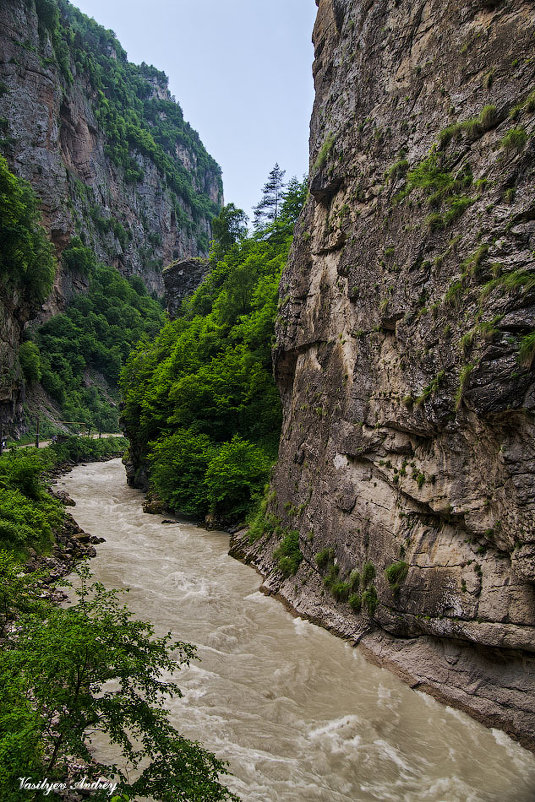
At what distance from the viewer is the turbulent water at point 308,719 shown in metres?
6.31

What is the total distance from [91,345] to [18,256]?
3358 cm

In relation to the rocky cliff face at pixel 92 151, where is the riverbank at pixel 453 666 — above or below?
below

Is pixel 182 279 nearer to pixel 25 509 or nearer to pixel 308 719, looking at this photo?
pixel 25 509

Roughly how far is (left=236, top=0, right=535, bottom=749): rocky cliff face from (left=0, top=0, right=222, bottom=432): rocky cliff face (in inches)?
1043

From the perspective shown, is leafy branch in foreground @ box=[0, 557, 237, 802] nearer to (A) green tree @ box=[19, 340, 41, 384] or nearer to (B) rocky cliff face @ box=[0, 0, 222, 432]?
(B) rocky cliff face @ box=[0, 0, 222, 432]

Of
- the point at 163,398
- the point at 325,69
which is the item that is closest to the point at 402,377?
the point at 325,69

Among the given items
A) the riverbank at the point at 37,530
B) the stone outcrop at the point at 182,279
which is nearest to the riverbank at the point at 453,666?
the riverbank at the point at 37,530

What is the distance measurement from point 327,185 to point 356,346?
6.34 m

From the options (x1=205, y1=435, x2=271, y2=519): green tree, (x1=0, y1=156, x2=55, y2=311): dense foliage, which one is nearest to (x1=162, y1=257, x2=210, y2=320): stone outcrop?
(x1=0, y1=156, x2=55, y2=311): dense foliage

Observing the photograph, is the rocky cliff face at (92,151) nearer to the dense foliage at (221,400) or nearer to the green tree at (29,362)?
the green tree at (29,362)

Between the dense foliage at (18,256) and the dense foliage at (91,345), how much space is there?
11.3 metres

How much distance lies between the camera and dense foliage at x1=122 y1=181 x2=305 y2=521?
21.0 metres

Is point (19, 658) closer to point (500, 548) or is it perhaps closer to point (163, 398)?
point (500, 548)

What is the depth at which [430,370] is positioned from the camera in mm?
9203
